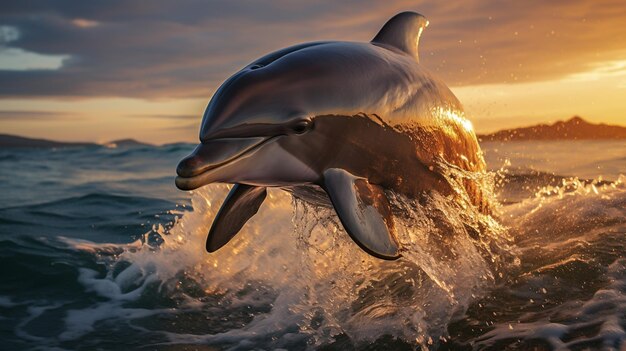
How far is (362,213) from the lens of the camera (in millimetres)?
4633

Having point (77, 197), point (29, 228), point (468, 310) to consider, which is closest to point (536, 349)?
point (468, 310)

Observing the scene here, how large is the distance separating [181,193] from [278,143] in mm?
13350

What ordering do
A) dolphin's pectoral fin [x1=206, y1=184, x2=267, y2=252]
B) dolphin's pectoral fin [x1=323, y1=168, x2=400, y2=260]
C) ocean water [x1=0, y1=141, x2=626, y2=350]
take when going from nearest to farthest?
dolphin's pectoral fin [x1=323, y1=168, x2=400, y2=260], dolphin's pectoral fin [x1=206, y1=184, x2=267, y2=252], ocean water [x1=0, y1=141, x2=626, y2=350]

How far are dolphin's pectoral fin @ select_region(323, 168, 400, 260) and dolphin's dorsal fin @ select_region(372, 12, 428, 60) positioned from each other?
2.02 metres

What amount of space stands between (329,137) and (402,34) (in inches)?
85.8

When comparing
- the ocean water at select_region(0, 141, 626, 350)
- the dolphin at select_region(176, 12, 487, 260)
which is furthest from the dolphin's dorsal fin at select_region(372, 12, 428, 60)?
the ocean water at select_region(0, 141, 626, 350)

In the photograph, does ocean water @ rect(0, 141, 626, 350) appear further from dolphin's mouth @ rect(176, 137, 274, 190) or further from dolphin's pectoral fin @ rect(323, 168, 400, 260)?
dolphin's mouth @ rect(176, 137, 274, 190)

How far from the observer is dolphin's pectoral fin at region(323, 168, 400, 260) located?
178 inches

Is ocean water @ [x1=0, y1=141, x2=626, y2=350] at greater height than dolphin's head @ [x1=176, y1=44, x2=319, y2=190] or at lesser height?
lesser

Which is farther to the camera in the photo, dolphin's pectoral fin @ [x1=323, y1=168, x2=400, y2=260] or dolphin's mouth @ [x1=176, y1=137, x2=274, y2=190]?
dolphin's pectoral fin @ [x1=323, y1=168, x2=400, y2=260]

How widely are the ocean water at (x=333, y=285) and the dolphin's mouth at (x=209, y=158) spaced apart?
64.8 inches

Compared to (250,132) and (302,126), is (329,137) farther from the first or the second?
(250,132)

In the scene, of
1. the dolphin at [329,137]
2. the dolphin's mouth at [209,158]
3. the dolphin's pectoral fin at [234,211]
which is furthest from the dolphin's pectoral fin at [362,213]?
the dolphin's pectoral fin at [234,211]

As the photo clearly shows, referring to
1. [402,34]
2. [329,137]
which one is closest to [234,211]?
[329,137]
